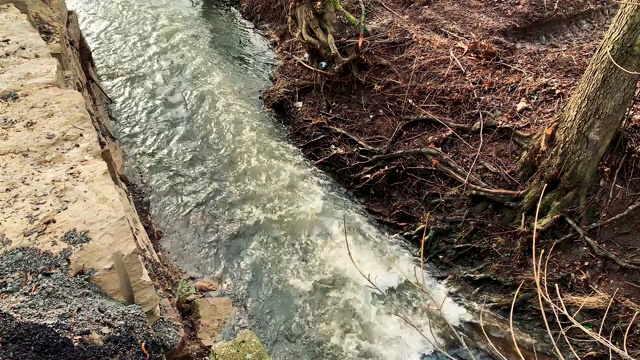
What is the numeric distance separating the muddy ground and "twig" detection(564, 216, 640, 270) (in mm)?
35

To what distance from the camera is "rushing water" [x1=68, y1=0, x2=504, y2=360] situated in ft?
15.4

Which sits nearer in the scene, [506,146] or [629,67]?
[629,67]

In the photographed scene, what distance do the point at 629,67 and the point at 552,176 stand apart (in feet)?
3.97

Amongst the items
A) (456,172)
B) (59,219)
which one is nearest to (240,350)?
(59,219)

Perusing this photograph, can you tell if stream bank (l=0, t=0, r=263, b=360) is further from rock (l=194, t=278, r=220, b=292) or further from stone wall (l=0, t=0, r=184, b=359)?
rock (l=194, t=278, r=220, b=292)

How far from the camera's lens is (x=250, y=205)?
5746 millimetres

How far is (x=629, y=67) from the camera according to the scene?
12.7 ft

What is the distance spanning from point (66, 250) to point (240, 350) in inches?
52.3

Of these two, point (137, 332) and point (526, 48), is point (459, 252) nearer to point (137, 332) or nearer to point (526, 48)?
point (526, 48)

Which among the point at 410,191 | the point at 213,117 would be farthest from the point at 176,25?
the point at 410,191

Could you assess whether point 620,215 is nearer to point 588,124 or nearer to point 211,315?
point 588,124

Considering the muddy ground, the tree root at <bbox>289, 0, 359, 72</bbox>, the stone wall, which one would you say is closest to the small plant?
the stone wall

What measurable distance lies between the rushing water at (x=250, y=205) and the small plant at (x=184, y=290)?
32 centimetres

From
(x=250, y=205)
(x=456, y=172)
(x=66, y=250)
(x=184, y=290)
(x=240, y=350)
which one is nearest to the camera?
(x=66, y=250)
